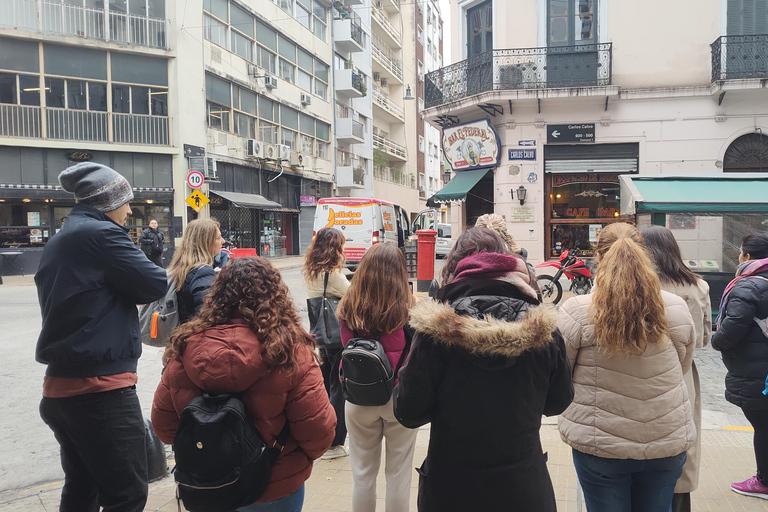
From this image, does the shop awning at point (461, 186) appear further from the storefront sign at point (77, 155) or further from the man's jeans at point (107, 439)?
the man's jeans at point (107, 439)

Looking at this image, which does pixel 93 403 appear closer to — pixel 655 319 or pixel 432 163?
pixel 655 319

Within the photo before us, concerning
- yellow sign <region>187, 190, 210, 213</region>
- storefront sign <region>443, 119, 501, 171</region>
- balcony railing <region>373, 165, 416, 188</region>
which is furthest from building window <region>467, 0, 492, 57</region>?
balcony railing <region>373, 165, 416, 188</region>

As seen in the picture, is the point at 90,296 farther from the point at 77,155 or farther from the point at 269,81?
the point at 269,81

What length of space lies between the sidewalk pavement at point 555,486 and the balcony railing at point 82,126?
19842 millimetres

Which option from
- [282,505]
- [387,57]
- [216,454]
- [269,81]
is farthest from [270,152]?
[216,454]

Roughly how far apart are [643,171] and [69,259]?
51.1 feet

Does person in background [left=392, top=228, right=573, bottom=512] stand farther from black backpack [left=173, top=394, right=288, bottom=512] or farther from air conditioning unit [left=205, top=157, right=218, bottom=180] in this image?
air conditioning unit [left=205, top=157, right=218, bottom=180]

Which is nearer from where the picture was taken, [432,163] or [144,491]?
[144,491]

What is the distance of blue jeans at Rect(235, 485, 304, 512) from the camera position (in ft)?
7.70

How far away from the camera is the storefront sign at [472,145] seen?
1636 cm

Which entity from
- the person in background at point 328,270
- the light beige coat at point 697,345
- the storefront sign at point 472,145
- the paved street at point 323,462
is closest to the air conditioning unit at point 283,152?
the storefront sign at point 472,145

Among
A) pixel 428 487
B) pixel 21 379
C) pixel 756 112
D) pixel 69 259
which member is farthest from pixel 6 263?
pixel 756 112

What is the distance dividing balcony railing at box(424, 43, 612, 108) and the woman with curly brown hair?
14.5m

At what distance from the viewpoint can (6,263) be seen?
18906 millimetres
